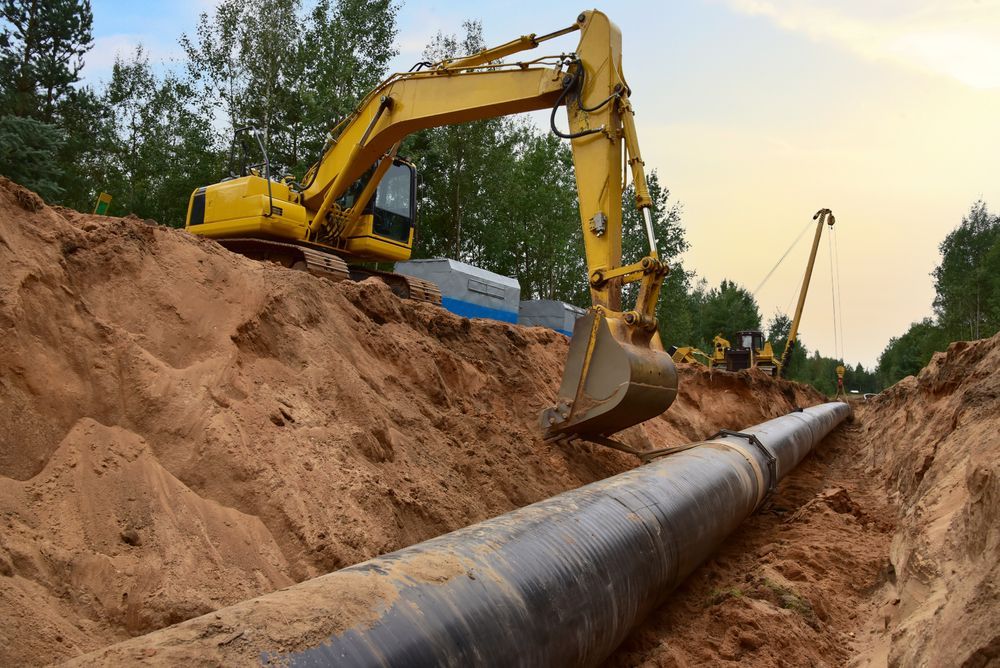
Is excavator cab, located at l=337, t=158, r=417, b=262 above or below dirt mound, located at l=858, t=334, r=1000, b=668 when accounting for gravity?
above

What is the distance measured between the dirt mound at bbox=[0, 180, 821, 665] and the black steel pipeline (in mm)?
1205

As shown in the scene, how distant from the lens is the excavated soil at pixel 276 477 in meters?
3.29

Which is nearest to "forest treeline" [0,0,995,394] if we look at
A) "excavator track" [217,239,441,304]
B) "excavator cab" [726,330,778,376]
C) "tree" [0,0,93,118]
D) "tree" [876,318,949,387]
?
"tree" [0,0,93,118]

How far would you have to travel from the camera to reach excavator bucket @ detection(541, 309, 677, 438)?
6844 millimetres

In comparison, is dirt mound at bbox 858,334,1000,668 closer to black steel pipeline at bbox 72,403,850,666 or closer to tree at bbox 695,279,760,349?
black steel pipeline at bbox 72,403,850,666

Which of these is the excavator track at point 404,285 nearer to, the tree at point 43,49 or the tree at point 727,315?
the tree at point 43,49

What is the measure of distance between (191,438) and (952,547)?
4.28 meters

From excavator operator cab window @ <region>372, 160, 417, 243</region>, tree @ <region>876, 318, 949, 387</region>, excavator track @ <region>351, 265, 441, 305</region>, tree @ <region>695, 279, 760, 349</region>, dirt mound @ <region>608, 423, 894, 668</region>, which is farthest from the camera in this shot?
tree @ <region>695, 279, 760, 349</region>

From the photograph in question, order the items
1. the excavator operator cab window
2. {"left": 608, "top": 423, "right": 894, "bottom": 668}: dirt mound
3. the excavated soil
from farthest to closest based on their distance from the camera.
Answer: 1. the excavator operator cab window
2. {"left": 608, "top": 423, "right": 894, "bottom": 668}: dirt mound
3. the excavated soil

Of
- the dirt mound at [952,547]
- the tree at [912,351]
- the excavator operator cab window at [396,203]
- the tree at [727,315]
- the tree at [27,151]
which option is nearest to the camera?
the dirt mound at [952,547]

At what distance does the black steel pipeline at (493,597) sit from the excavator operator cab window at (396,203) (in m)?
7.22

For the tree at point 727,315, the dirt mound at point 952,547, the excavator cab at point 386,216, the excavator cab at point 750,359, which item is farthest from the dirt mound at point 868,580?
the tree at point 727,315

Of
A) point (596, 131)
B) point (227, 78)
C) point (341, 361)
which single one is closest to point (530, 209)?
point (227, 78)

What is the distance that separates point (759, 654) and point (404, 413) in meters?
3.33
